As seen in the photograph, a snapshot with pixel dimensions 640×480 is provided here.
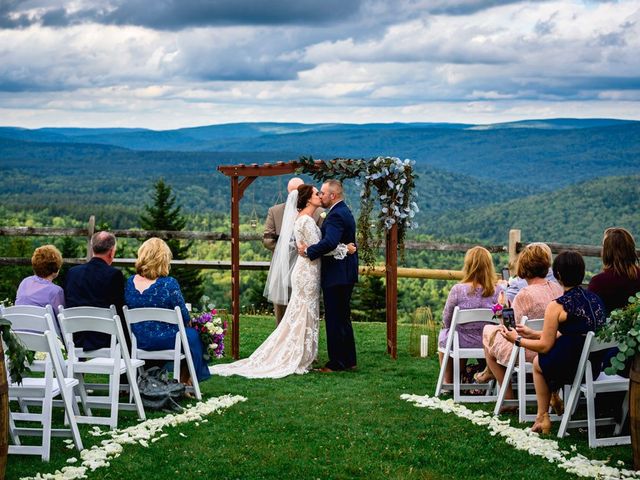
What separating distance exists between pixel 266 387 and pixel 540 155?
501 ft

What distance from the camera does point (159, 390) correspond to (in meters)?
8.38

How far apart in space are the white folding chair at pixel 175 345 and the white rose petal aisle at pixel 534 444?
7.29 feet

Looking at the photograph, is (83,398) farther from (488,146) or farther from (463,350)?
(488,146)

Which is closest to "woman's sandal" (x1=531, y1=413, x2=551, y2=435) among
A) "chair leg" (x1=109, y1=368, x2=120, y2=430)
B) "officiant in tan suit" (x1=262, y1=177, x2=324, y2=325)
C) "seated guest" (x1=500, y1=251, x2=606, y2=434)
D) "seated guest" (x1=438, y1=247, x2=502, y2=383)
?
"seated guest" (x1=500, y1=251, x2=606, y2=434)

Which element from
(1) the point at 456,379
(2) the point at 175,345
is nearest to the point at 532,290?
(1) the point at 456,379

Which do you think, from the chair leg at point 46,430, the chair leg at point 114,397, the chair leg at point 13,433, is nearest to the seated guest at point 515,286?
the chair leg at point 114,397

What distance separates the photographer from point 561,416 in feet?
25.5

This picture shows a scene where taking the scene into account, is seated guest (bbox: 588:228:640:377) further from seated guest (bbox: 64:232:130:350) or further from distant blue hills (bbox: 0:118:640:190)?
distant blue hills (bbox: 0:118:640:190)

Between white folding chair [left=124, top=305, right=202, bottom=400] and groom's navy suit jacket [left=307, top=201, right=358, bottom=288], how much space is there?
2489 millimetres

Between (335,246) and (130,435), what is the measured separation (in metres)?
4.25

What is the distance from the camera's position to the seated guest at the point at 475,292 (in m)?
9.00

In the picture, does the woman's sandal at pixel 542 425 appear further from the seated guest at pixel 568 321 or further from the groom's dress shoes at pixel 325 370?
the groom's dress shoes at pixel 325 370

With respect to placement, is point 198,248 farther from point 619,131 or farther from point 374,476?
point 619,131

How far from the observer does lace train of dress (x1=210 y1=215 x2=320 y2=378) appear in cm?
1107
